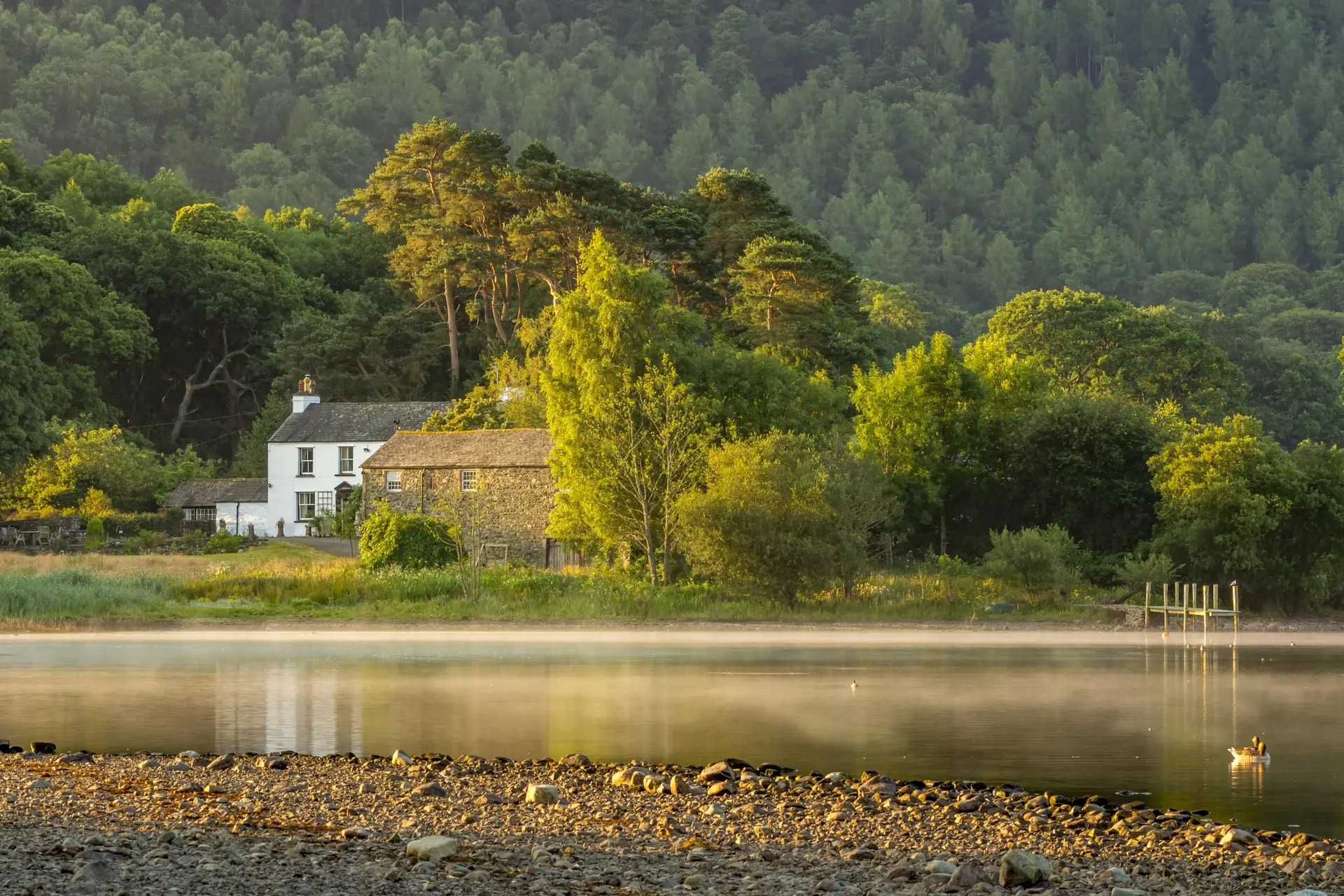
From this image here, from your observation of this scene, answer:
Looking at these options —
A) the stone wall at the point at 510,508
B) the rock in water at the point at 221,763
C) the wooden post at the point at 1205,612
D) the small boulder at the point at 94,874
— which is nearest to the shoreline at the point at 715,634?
the wooden post at the point at 1205,612

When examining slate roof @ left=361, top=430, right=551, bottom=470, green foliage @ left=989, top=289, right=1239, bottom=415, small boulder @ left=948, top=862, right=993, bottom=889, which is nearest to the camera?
small boulder @ left=948, top=862, right=993, bottom=889

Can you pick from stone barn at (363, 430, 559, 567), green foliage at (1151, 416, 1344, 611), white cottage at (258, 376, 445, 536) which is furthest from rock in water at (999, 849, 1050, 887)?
A: white cottage at (258, 376, 445, 536)

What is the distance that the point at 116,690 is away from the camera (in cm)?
2991

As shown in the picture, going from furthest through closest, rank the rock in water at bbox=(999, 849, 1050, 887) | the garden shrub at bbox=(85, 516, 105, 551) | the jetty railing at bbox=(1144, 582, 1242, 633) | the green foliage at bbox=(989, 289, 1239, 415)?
1. the green foliage at bbox=(989, 289, 1239, 415)
2. the garden shrub at bbox=(85, 516, 105, 551)
3. the jetty railing at bbox=(1144, 582, 1242, 633)
4. the rock in water at bbox=(999, 849, 1050, 887)

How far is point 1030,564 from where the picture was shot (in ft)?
163

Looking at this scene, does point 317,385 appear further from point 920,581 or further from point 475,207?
point 920,581

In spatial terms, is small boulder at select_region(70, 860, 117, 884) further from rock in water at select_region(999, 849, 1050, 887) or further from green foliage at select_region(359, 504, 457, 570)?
green foliage at select_region(359, 504, 457, 570)

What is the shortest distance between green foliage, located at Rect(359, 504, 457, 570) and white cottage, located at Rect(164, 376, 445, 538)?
955 inches

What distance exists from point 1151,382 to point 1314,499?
52.5 meters

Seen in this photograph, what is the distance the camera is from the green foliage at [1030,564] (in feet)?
163

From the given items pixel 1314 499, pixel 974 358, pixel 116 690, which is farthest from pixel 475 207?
pixel 116 690

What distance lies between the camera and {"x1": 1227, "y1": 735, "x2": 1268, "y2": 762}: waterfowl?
20.7 meters

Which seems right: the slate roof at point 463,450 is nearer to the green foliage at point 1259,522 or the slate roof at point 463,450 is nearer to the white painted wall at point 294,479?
the white painted wall at point 294,479

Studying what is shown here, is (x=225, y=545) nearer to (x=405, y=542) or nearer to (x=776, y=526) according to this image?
(x=405, y=542)
